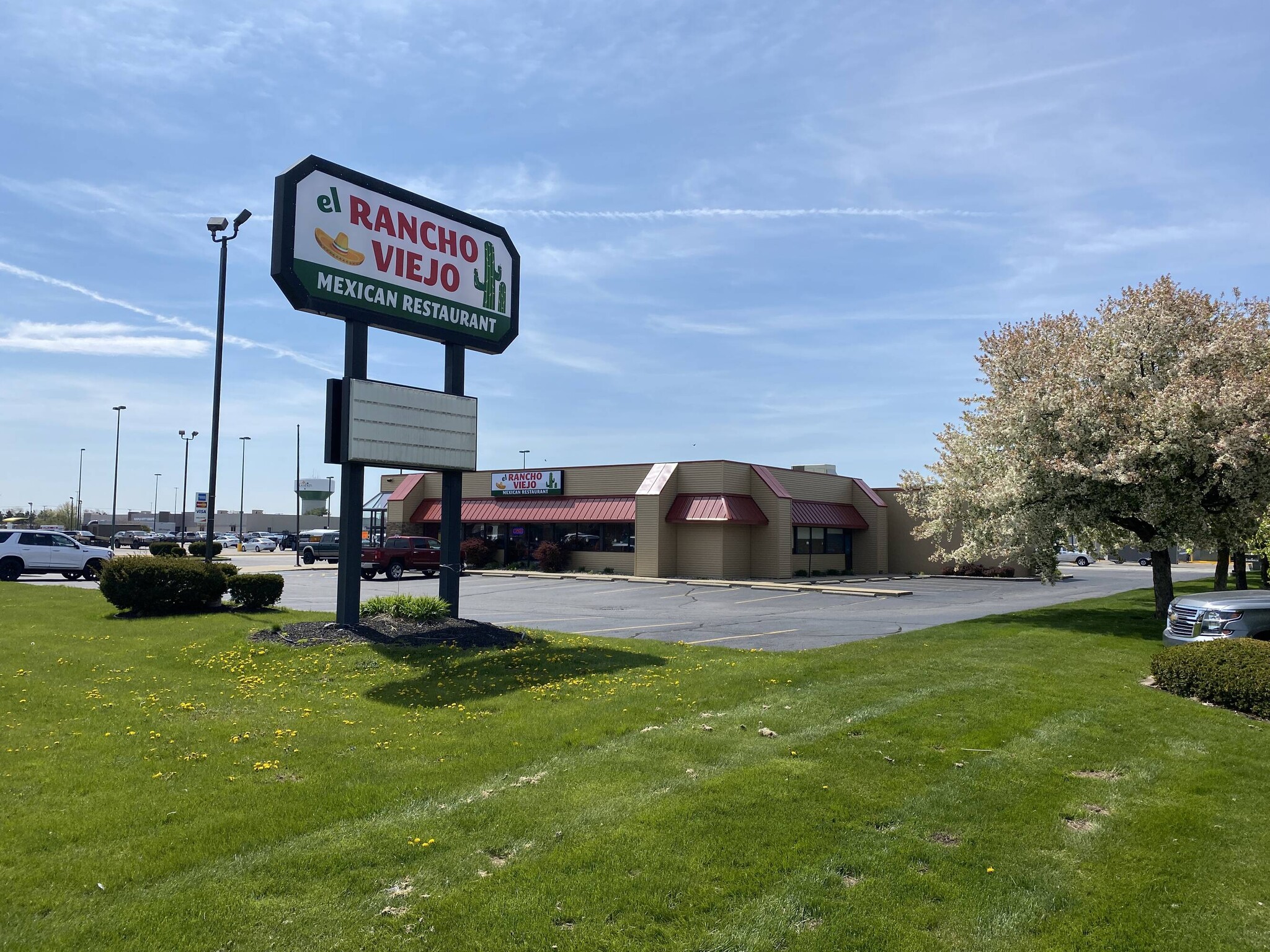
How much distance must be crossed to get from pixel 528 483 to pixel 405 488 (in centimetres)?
786

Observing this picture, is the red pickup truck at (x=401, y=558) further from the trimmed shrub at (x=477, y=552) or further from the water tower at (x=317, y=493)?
the water tower at (x=317, y=493)

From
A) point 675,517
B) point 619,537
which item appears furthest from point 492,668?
point 619,537

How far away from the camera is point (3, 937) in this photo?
399 cm

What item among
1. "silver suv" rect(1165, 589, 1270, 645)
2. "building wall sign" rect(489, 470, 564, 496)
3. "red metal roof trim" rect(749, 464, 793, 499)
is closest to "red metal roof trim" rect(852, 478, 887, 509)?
"red metal roof trim" rect(749, 464, 793, 499)

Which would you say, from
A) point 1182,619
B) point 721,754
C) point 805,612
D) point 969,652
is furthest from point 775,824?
point 805,612

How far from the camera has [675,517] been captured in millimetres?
37344

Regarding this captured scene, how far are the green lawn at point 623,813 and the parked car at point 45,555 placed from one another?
22.6 m

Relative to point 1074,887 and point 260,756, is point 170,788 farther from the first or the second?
point 1074,887

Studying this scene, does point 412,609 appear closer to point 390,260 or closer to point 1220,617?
point 390,260

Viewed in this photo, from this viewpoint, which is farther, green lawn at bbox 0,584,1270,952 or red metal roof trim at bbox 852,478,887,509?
red metal roof trim at bbox 852,478,887,509

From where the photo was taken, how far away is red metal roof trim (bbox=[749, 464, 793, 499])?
124ft

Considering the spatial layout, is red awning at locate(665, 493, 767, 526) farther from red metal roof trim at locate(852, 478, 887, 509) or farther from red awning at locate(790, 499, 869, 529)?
red metal roof trim at locate(852, 478, 887, 509)

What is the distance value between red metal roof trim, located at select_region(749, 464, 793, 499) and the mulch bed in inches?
948

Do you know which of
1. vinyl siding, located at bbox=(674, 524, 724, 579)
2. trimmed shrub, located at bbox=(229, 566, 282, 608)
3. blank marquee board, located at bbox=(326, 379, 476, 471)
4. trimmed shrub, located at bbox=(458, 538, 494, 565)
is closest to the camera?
blank marquee board, located at bbox=(326, 379, 476, 471)
